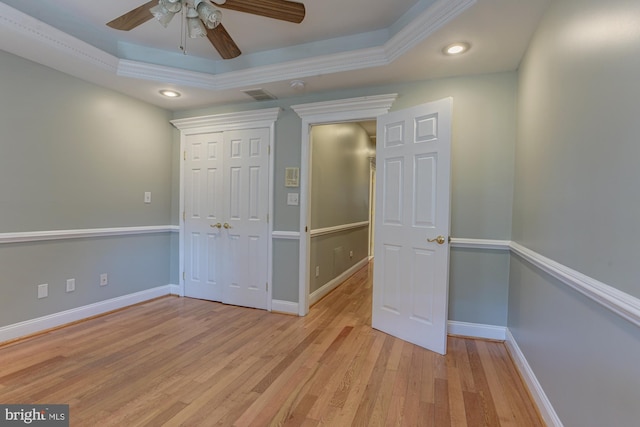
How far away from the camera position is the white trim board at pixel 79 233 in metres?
2.43

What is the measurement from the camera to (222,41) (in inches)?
78.5

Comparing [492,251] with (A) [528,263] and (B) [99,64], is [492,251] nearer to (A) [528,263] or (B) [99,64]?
(A) [528,263]

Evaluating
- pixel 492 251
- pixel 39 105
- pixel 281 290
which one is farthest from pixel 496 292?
pixel 39 105

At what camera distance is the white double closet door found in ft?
10.9

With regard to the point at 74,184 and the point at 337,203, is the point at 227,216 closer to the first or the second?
the point at 74,184

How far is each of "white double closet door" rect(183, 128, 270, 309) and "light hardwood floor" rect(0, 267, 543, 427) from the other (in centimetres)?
60

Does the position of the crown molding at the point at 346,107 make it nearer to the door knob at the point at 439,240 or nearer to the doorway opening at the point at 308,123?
A: the doorway opening at the point at 308,123

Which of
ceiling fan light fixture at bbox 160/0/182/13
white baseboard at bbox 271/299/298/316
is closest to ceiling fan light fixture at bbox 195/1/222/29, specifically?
ceiling fan light fixture at bbox 160/0/182/13

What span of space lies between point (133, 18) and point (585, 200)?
8.76 ft

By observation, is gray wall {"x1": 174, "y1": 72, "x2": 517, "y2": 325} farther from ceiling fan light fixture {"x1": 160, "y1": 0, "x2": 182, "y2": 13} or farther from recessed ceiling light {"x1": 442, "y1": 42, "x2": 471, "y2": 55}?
ceiling fan light fixture {"x1": 160, "y1": 0, "x2": 182, "y2": 13}

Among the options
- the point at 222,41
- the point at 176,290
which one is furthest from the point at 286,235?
the point at 222,41

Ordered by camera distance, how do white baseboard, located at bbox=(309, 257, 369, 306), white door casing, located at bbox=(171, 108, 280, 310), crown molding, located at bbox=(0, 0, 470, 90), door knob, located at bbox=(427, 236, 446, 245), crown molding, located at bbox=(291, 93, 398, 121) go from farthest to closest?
white baseboard, located at bbox=(309, 257, 369, 306), white door casing, located at bbox=(171, 108, 280, 310), crown molding, located at bbox=(291, 93, 398, 121), door knob, located at bbox=(427, 236, 446, 245), crown molding, located at bbox=(0, 0, 470, 90)

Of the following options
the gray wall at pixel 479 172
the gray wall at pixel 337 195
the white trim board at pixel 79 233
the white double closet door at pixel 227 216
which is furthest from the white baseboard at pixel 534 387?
the white trim board at pixel 79 233

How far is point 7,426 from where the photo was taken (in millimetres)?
1541
